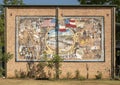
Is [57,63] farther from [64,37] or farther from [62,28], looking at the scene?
[62,28]

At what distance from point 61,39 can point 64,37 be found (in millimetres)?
253

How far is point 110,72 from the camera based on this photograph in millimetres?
29422

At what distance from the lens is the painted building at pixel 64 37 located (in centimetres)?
2922

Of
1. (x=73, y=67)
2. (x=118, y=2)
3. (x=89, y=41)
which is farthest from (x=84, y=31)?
(x=118, y=2)

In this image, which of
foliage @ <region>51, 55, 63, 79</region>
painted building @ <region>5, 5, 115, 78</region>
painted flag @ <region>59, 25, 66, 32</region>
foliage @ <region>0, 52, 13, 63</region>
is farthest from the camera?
painted flag @ <region>59, 25, 66, 32</region>

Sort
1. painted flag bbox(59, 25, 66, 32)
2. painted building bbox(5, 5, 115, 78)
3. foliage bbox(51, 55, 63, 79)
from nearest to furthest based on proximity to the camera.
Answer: foliage bbox(51, 55, 63, 79) → painted building bbox(5, 5, 115, 78) → painted flag bbox(59, 25, 66, 32)

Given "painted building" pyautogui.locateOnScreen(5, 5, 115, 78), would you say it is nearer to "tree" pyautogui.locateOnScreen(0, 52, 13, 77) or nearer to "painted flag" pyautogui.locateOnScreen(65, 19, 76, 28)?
"painted flag" pyautogui.locateOnScreen(65, 19, 76, 28)

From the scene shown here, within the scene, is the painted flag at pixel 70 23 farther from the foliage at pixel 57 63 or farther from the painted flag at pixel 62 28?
the foliage at pixel 57 63

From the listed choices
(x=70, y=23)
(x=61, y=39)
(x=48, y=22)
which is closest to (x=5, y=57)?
(x=48, y=22)

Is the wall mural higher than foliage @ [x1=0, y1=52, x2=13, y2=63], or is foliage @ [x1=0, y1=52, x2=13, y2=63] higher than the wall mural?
the wall mural

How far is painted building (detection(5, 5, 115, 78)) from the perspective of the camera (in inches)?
1150

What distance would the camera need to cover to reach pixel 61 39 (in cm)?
2928

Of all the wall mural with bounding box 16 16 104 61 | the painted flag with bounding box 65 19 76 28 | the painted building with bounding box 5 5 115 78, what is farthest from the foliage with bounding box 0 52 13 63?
the painted flag with bounding box 65 19 76 28

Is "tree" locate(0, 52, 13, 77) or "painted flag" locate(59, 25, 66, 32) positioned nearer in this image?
"tree" locate(0, 52, 13, 77)
